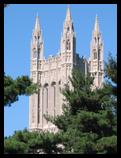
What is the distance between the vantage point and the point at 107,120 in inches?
623

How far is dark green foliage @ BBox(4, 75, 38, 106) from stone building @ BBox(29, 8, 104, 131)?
45734 mm

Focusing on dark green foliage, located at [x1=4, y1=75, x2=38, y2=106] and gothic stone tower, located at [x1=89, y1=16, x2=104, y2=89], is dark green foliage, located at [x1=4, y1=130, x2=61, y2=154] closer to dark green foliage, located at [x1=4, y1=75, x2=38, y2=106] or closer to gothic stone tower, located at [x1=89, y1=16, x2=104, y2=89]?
dark green foliage, located at [x1=4, y1=75, x2=38, y2=106]

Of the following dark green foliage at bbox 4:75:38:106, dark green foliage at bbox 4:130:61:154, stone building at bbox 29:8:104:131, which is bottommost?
dark green foliage at bbox 4:130:61:154

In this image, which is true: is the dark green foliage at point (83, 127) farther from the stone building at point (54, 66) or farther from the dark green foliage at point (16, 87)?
the stone building at point (54, 66)

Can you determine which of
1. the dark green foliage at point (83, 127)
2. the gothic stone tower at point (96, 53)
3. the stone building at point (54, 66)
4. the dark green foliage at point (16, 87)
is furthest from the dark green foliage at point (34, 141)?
the gothic stone tower at point (96, 53)

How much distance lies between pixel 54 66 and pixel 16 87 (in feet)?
158

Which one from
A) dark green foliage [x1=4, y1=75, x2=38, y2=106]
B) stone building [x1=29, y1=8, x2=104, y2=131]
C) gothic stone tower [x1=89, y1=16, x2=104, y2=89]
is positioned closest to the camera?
dark green foliage [x1=4, y1=75, x2=38, y2=106]

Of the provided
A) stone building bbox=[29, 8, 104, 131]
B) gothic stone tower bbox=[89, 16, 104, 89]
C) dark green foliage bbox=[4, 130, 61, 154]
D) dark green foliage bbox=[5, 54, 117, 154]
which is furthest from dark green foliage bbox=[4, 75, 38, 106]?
gothic stone tower bbox=[89, 16, 104, 89]

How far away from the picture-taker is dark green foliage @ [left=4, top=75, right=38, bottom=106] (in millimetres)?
11688

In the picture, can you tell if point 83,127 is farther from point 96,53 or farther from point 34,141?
point 96,53

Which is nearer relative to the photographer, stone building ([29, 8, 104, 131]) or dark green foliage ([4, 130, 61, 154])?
dark green foliage ([4, 130, 61, 154])
